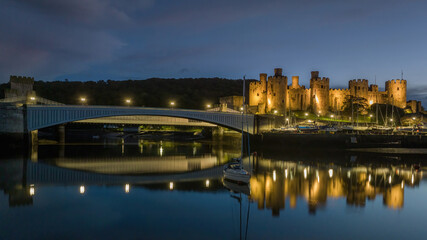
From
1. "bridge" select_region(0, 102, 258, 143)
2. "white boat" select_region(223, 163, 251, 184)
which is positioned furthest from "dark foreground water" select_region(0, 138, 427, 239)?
"bridge" select_region(0, 102, 258, 143)

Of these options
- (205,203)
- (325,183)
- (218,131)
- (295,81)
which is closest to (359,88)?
(295,81)

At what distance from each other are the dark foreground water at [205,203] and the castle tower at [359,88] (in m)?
43.6

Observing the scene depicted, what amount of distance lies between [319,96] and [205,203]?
54524 millimetres

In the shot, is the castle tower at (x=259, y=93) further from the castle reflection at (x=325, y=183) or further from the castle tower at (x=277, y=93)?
the castle reflection at (x=325, y=183)

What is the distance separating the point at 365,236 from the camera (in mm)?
11727

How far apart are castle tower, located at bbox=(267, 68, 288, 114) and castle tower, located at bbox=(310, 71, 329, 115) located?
6.68 meters

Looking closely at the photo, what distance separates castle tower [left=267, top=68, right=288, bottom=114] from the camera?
62125mm

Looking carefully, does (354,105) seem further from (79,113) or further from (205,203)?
(205,203)

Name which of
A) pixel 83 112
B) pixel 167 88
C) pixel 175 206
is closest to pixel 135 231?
pixel 175 206

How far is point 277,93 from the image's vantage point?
6231 cm

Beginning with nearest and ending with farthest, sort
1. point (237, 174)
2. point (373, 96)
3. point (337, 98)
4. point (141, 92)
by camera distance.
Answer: point (237, 174) < point (337, 98) < point (373, 96) < point (141, 92)

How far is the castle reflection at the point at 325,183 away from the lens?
16.3 m

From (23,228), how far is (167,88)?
122 meters

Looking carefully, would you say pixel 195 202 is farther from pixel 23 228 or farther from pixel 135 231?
pixel 23 228
